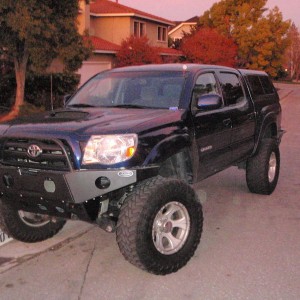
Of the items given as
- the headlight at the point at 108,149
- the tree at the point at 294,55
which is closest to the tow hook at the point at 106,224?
the headlight at the point at 108,149

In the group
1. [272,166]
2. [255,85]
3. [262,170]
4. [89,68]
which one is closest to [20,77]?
[89,68]

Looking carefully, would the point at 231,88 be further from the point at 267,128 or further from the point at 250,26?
the point at 250,26

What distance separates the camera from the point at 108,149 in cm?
414

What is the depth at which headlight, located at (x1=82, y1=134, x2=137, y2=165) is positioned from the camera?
4113 mm

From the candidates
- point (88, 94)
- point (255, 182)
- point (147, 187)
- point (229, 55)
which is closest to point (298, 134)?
point (255, 182)

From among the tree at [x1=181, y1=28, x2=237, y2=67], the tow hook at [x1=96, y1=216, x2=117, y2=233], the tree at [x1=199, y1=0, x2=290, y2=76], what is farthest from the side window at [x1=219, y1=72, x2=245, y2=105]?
the tree at [x1=199, y1=0, x2=290, y2=76]

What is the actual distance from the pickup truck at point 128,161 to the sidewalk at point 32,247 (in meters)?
0.10

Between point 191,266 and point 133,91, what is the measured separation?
2.08 metres

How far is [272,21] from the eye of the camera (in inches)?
1895

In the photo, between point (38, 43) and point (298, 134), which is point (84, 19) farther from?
point (298, 134)

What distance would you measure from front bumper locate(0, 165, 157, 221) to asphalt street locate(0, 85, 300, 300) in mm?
591

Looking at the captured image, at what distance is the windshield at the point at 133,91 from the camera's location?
17.5 ft

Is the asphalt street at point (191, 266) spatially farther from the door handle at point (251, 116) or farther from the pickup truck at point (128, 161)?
the door handle at point (251, 116)

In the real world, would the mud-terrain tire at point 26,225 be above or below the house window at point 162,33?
below
